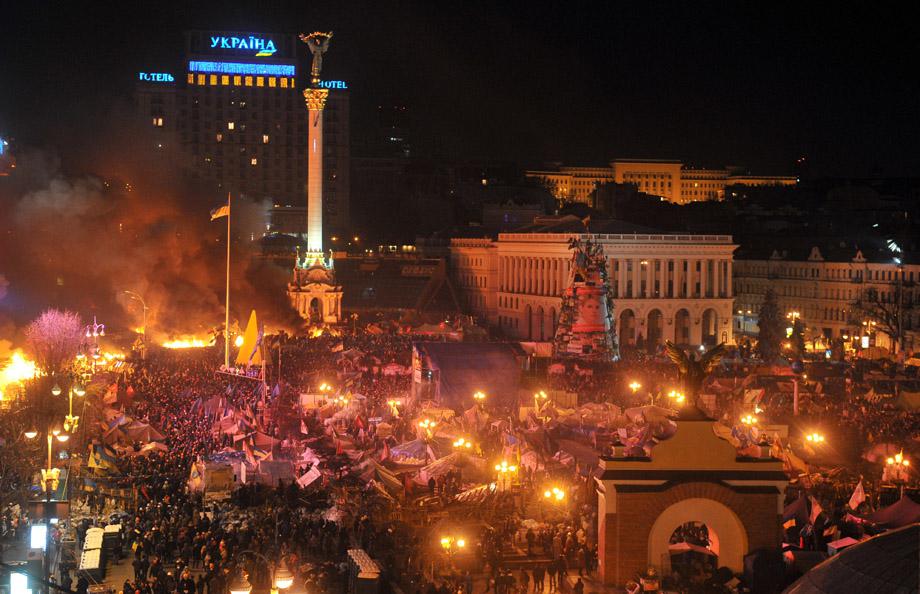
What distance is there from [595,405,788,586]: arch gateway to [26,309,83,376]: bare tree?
27.2 meters

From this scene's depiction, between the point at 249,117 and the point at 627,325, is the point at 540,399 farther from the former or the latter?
the point at 249,117

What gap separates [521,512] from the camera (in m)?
26.3

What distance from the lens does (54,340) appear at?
159 ft

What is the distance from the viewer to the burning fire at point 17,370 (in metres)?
44.8

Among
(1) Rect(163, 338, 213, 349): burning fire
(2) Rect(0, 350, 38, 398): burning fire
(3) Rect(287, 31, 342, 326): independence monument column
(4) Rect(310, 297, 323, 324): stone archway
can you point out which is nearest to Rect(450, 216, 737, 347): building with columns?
(3) Rect(287, 31, 342, 326): independence monument column

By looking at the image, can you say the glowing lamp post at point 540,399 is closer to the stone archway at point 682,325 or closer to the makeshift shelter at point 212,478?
the makeshift shelter at point 212,478

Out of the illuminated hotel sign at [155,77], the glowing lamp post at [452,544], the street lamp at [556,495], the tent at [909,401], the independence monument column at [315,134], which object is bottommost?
the glowing lamp post at [452,544]

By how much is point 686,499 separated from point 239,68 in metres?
107

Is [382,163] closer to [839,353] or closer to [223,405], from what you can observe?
[839,353]

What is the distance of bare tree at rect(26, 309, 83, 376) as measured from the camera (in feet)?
148

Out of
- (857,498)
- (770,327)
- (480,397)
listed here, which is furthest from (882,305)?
(857,498)

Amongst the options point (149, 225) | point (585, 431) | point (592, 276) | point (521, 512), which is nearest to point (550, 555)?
point (521, 512)

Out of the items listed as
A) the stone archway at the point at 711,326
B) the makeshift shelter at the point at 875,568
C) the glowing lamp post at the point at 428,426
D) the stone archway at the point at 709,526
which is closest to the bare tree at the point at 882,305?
the stone archway at the point at 711,326

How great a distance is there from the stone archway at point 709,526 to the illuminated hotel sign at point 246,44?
347 ft
